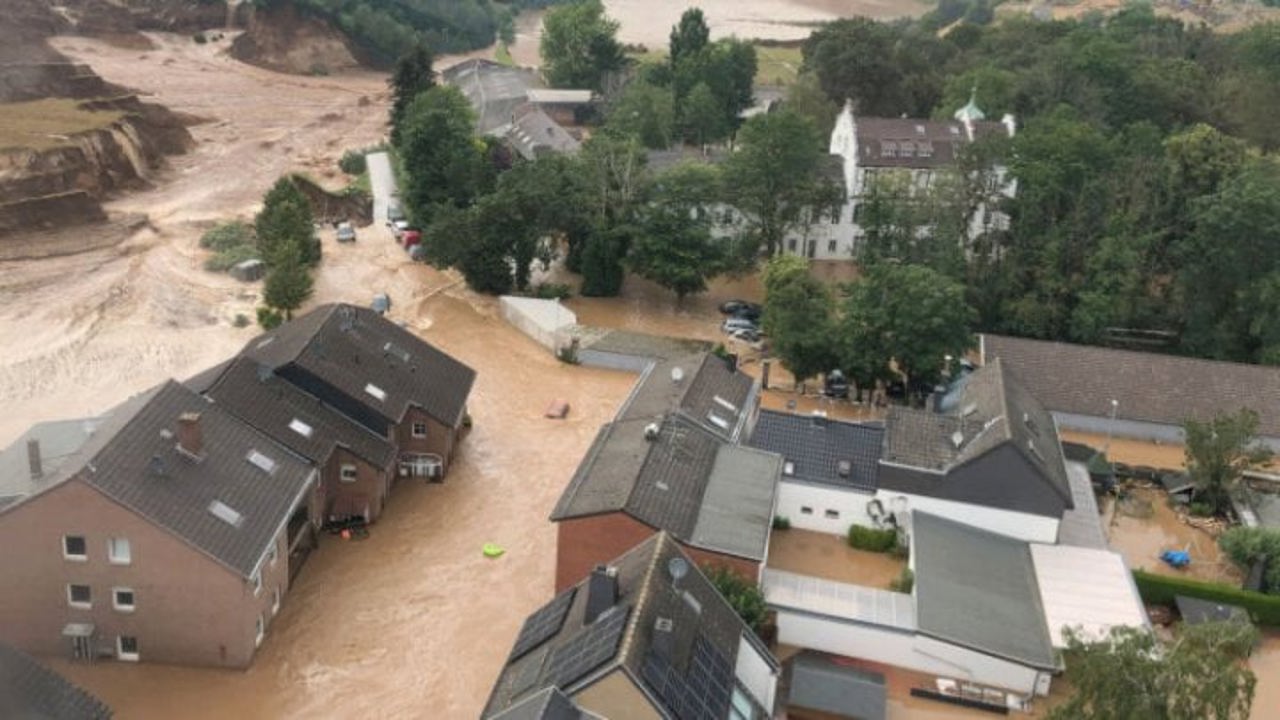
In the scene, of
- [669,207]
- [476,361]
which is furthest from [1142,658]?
[669,207]

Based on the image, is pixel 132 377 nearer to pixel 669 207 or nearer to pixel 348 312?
pixel 348 312

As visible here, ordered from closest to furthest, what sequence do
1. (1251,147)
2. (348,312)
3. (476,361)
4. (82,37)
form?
(348,312) < (476,361) < (1251,147) < (82,37)

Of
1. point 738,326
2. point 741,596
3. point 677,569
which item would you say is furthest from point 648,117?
point 677,569

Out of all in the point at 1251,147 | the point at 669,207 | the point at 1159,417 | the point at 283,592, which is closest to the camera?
the point at 283,592

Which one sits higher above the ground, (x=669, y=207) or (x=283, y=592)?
(x=669, y=207)

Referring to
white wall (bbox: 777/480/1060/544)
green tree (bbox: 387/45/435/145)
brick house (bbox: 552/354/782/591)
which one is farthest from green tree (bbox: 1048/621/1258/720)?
green tree (bbox: 387/45/435/145)

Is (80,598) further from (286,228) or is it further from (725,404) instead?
(286,228)

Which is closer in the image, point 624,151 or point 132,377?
point 132,377

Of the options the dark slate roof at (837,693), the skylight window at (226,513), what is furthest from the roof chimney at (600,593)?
the skylight window at (226,513)
